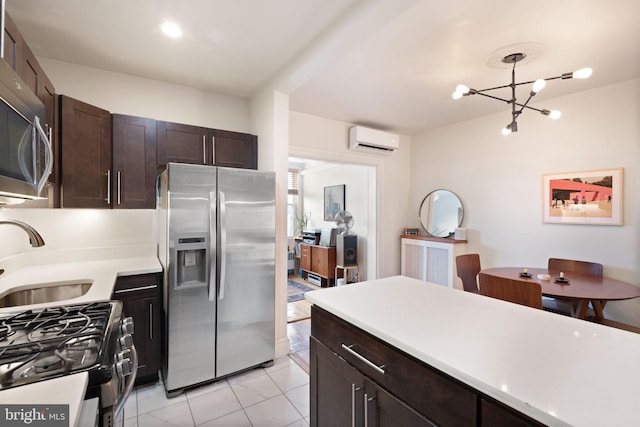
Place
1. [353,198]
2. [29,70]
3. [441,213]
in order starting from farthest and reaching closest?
1. [353,198]
2. [441,213]
3. [29,70]

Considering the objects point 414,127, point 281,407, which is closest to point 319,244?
point 414,127

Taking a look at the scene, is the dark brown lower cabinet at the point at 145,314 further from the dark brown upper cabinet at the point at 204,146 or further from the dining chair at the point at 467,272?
the dining chair at the point at 467,272

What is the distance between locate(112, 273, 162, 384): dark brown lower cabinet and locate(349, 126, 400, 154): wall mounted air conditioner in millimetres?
2859

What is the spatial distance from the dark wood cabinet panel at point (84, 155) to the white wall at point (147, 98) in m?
0.33

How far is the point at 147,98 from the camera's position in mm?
2674

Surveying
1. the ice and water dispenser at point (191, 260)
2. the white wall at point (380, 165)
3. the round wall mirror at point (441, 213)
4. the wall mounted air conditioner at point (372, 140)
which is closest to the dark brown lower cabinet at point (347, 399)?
the ice and water dispenser at point (191, 260)

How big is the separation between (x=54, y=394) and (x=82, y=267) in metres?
1.92

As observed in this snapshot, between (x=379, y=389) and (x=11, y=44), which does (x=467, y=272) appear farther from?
(x=11, y=44)

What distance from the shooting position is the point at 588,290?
219cm

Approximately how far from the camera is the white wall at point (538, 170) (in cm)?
273

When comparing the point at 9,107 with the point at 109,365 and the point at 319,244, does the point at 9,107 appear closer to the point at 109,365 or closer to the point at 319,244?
the point at 109,365

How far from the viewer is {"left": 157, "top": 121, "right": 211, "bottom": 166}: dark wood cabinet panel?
2535mm

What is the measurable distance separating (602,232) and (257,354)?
3.51m

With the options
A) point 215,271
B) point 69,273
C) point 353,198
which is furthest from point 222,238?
point 353,198
